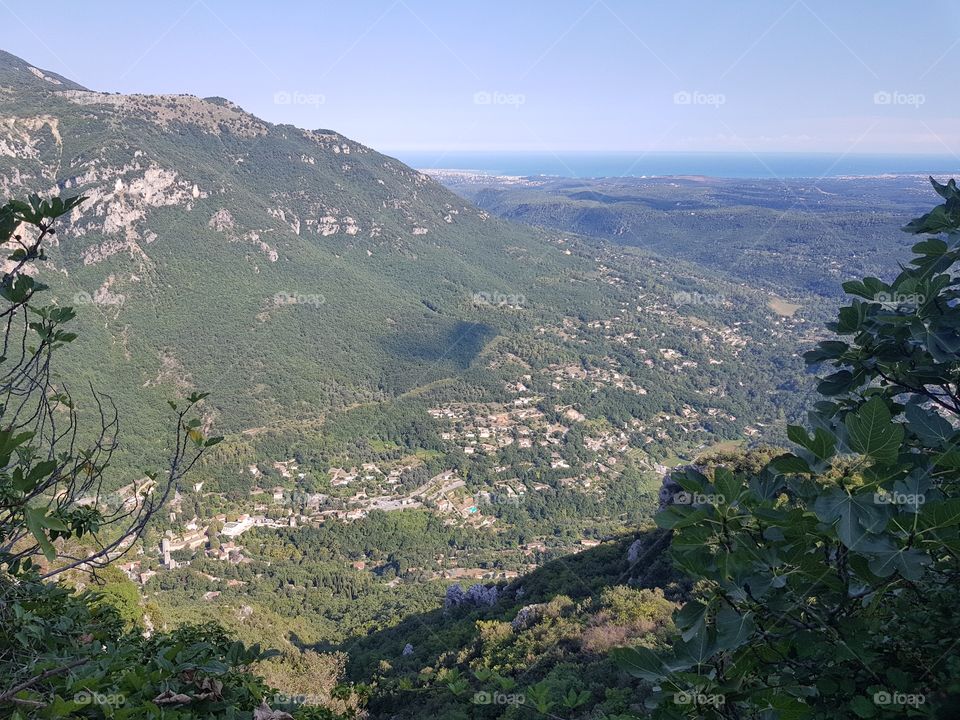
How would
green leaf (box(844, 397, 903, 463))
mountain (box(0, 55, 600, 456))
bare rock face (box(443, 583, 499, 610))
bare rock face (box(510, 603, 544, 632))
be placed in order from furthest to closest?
1. mountain (box(0, 55, 600, 456))
2. bare rock face (box(443, 583, 499, 610))
3. bare rock face (box(510, 603, 544, 632))
4. green leaf (box(844, 397, 903, 463))

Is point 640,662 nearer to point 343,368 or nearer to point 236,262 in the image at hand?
point 343,368

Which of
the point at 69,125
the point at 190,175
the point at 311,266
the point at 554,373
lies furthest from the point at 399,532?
the point at 69,125

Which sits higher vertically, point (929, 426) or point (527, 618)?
point (929, 426)

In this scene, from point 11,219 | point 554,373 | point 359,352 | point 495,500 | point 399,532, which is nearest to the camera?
point 11,219

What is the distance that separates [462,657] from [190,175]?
372 ft

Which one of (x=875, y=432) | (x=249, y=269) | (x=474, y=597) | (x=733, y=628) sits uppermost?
(x=249, y=269)

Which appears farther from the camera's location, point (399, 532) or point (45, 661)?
point (399, 532)

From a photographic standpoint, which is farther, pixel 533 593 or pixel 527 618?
pixel 533 593

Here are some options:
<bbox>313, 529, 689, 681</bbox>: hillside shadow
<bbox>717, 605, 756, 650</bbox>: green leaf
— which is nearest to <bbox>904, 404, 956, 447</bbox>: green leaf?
<bbox>717, 605, 756, 650</bbox>: green leaf

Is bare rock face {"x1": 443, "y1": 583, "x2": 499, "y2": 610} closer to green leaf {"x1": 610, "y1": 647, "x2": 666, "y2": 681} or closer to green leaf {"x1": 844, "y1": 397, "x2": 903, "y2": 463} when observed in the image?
green leaf {"x1": 610, "y1": 647, "x2": 666, "y2": 681}

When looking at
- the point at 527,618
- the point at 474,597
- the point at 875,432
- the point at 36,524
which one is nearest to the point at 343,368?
the point at 474,597

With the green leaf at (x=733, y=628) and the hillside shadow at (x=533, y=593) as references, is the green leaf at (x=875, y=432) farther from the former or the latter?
the hillside shadow at (x=533, y=593)

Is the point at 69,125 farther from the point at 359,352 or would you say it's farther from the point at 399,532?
the point at 399,532

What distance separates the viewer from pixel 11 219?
2.36 metres
